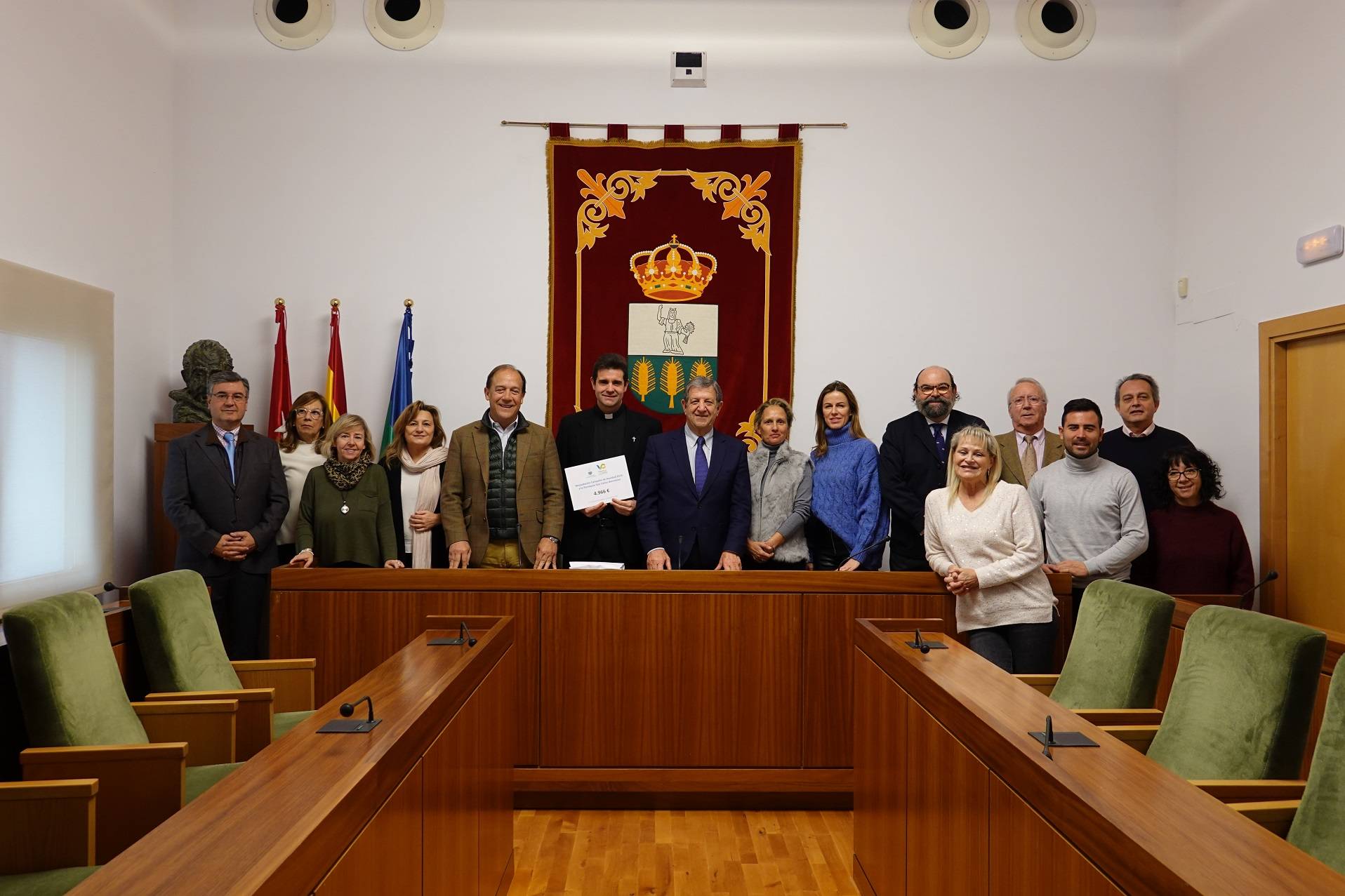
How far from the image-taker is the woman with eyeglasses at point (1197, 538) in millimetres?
4000

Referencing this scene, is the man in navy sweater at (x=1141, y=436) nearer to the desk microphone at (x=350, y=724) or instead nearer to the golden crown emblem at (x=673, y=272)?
the golden crown emblem at (x=673, y=272)

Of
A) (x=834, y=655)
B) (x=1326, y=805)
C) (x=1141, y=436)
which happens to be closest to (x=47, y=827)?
(x=1326, y=805)

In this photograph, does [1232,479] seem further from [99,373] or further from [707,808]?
[99,373]

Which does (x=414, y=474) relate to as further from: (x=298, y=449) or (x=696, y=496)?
(x=696, y=496)

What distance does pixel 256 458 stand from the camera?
4.36m

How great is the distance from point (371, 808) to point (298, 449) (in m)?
3.34

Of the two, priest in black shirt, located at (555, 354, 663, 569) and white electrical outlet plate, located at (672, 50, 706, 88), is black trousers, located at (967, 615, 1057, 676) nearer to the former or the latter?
priest in black shirt, located at (555, 354, 663, 569)

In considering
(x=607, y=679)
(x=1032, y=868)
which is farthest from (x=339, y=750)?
(x=607, y=679)

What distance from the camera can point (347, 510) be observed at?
4.16 m

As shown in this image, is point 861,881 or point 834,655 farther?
point 834,655

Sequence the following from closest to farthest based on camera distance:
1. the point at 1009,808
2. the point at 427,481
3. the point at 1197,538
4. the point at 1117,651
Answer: the point at 1009,808
the point at 1117,651
the point at 1197,538
the point at 427,481

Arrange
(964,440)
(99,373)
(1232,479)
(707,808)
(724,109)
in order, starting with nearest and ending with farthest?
(964,440), (707,808), (99,373), (1232,479), (724,109)

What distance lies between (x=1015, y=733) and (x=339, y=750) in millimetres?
1240

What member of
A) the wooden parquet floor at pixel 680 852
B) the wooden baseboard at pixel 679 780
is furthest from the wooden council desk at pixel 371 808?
the wooden baseboard at pixel 679 780
